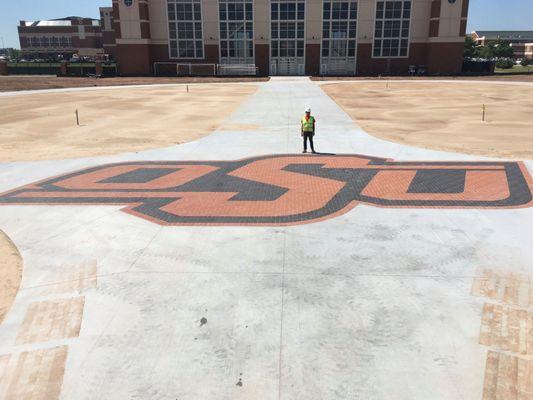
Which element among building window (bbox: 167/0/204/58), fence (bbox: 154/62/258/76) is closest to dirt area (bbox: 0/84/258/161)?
fence (bbox: 154/62/258/76)

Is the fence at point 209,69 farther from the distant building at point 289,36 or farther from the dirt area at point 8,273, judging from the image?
the dirt area at point 8,273

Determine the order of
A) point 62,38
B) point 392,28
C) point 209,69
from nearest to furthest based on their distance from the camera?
1. point 392,28
2. point 209,69
3. point 62,38

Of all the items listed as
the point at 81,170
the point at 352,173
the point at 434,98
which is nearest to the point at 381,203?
the point at 352,173

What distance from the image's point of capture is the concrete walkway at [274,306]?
17.3 ft

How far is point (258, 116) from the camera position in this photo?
Answer: 88.4 feet

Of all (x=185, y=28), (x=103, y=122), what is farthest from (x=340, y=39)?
(x=103, y=122)

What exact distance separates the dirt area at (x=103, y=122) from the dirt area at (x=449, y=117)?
923 centimetres

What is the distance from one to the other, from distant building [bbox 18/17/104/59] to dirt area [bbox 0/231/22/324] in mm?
145009

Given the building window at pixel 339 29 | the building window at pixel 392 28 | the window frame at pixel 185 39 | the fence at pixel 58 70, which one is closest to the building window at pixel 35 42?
the fence at pixel 58 70

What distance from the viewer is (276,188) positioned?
12453 mm

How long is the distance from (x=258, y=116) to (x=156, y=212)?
56.6 ft

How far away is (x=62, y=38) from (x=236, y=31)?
10069 centimetres

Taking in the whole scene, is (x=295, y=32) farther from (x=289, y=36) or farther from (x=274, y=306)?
(x=274, y=306)

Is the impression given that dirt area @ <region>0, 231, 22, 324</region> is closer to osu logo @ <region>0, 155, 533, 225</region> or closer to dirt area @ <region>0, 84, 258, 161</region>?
osu logo @ <region>0, 155, 533, 225</region>
